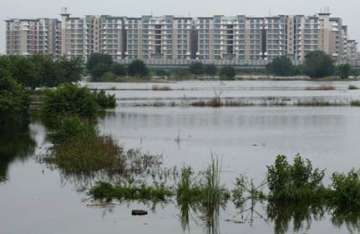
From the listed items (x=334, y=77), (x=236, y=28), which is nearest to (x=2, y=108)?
(x=334, y=77)

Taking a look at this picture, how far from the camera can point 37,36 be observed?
497 feet

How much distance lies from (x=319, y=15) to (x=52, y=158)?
135 meters

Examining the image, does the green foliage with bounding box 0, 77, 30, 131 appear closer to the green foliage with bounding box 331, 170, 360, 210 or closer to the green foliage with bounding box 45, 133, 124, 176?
the green foliage with bounding box 45, 133, 124, 176

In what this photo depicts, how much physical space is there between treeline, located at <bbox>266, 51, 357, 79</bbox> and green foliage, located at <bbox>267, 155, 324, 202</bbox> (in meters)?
89.3

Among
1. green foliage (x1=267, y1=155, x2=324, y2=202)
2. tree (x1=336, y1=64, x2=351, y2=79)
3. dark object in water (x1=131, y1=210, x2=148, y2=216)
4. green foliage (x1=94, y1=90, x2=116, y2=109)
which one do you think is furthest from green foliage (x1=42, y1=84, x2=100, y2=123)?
tree (x1=336, y1=64, x2=351, y2=79)

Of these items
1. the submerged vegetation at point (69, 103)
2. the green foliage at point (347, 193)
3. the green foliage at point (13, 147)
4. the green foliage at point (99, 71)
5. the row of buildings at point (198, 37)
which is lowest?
the green foliage at point (13, 147)

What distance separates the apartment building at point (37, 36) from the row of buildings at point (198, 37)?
381 centimetres

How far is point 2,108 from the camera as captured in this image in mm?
29344

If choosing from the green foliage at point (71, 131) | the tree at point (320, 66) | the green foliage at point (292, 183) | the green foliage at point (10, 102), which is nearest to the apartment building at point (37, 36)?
the tree at point (320, 66)

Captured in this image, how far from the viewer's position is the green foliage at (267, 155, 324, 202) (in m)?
13.5

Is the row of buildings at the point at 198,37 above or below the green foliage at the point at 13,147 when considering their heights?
above

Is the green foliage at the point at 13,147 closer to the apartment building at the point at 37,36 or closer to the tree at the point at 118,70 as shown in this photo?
the tree at the point at 118,70

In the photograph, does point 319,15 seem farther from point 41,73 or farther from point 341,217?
point 341,217

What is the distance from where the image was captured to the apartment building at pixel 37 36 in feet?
492
